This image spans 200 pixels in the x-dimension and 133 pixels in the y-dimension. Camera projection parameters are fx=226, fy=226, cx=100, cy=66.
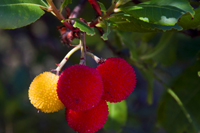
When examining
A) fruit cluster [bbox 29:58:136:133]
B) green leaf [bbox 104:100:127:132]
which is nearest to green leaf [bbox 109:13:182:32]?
fruit cluster [bbox 29:58:136:133]

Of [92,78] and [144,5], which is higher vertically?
[144,5]

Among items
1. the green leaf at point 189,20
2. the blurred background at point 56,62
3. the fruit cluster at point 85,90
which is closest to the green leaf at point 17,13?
the fruit cluster at point 85,90

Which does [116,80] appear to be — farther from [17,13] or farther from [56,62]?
[56,62]

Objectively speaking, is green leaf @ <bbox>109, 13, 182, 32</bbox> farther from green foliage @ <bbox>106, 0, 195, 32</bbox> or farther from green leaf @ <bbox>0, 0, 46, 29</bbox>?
green leaf @ <bbox>0, 0, 46, 29</bbox>

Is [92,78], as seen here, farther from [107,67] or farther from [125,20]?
[125,20]

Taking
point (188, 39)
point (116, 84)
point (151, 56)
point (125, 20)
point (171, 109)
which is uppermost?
point (125, 20)

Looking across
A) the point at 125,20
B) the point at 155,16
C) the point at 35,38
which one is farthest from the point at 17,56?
the point at 155,16

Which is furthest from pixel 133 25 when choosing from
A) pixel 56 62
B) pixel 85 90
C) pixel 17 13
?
pixel 56 62
